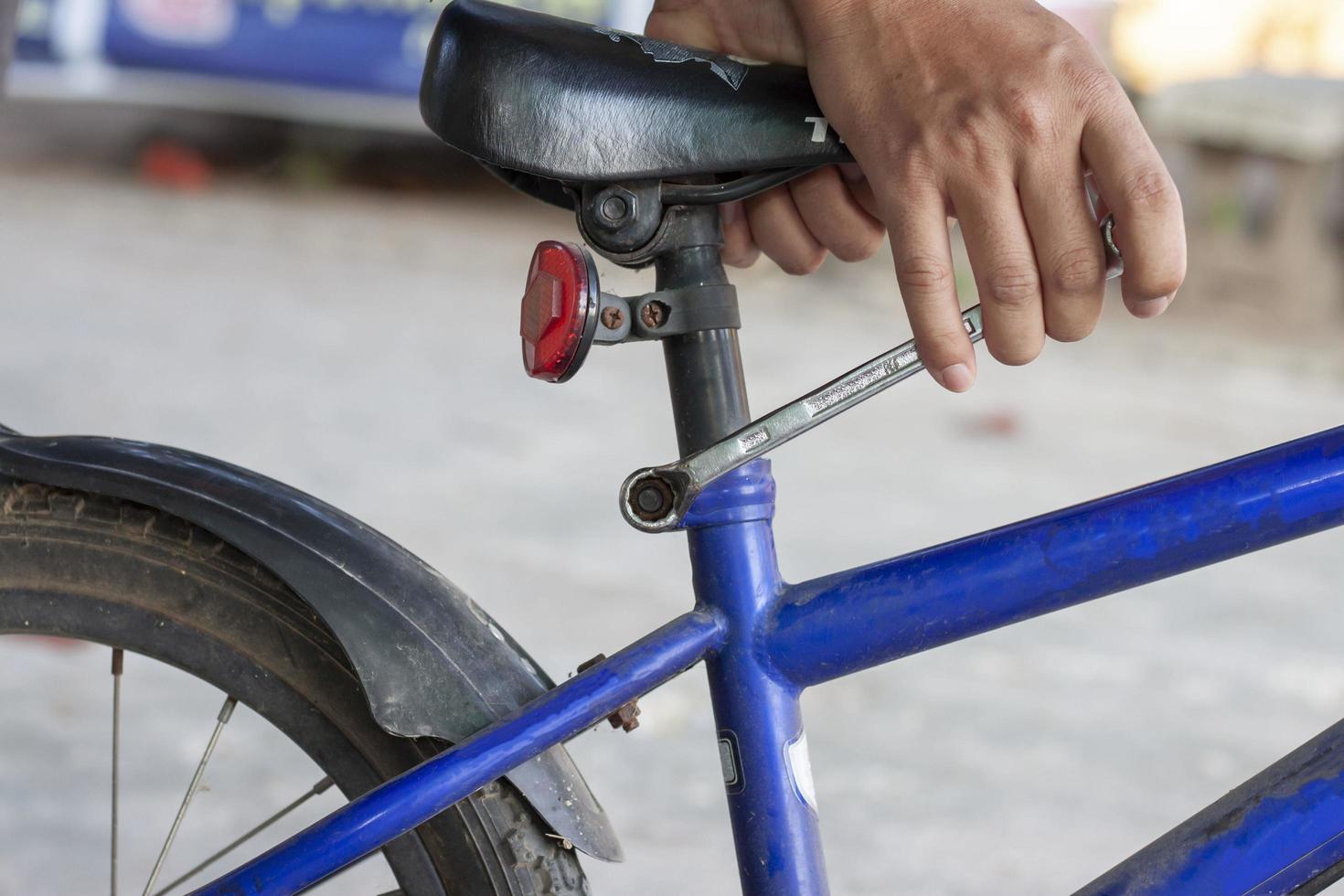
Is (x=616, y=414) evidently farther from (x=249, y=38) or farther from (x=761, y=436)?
(x=761, y=436)

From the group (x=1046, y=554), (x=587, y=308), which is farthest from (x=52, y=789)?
(x=1046, y=554)

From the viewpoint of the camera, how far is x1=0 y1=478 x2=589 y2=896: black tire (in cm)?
77

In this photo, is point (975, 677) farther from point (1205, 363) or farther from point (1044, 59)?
point (1205, 363)

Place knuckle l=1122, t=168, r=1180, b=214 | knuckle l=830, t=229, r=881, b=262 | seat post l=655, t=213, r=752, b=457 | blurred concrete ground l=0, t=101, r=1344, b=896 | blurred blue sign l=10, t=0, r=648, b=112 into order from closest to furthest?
knuckle l=1122, t=168, r=1180, b=214
seat post l=655, t=213, r=752, b=457
knuckle l=830, t=229, r=881, b=262
blurred concrete ground l=0, t=101, r=1344, b=896
blurred blue sign l=10, t=0, r=648, b=112

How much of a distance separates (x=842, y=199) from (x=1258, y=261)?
16.9 ft

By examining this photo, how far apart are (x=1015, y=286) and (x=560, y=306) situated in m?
0.23

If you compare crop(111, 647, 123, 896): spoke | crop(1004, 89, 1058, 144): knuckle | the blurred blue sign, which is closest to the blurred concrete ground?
the blurred blue sign

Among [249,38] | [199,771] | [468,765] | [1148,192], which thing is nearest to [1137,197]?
[1148,192]

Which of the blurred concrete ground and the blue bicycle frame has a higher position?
the blurred concrete ground

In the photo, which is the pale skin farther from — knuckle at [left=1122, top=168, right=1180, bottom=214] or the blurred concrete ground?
the blurred concrete ground

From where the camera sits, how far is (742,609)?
0.75 m

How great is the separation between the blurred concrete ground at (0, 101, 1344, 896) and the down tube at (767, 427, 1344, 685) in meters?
0.94

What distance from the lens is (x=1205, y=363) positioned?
4.41 metres

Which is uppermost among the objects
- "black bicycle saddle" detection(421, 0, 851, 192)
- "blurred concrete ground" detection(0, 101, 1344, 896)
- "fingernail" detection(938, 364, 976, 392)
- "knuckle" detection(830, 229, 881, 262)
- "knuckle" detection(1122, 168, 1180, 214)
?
"blurred concrete ground" detection(0, 101, 1344, 896)
